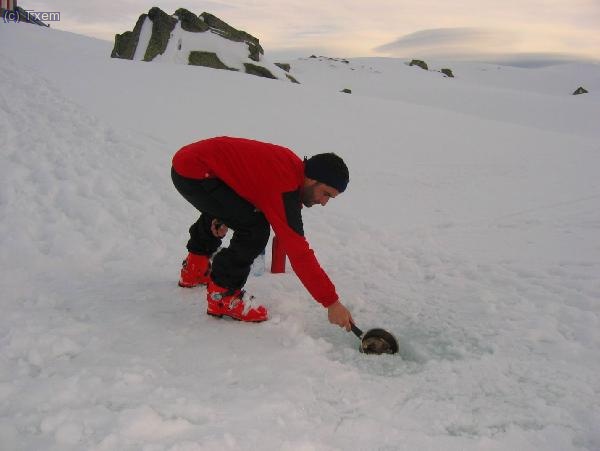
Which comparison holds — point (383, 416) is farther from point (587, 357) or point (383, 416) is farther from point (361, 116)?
point (361, 116)

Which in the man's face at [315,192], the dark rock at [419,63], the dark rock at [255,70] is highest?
the dark rock at [419,63]

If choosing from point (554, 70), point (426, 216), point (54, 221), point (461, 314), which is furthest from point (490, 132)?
point (554, 70)

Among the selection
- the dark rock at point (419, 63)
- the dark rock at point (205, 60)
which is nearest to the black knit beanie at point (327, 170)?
the dark rock at point (205, 60)

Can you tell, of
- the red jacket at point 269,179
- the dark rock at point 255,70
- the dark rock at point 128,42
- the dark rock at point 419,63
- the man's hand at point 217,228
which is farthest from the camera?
the dark rock at point 419,63

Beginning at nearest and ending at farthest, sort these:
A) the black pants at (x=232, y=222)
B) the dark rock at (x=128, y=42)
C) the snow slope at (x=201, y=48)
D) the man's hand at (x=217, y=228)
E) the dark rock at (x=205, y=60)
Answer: the black pants at (x=232, y=222)
the man's hand at (x=217, y=228)
the dark rock at (x=205, y=60)
the snow slope at (x=201, y=48)
the dark rock at (x=128, y=42)

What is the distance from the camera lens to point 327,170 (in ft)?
8.02

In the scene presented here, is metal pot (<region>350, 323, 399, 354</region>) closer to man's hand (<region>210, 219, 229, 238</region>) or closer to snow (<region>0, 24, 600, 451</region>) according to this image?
snow (<region>0, 24, 600, 451</region>)

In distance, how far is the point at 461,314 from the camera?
302 cm

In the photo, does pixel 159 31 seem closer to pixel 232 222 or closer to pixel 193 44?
pixel 193 44

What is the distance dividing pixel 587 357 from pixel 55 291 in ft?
9.52

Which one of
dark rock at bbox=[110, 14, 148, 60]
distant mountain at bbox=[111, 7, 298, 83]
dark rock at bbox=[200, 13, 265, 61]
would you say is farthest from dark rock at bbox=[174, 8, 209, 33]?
dark rock at bbox=[110, 14, 148, 60]

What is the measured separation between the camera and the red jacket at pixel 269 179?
2420 millimetres

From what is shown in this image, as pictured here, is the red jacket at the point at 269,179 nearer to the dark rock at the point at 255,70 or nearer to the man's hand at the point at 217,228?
the man's hand at the point at 217,228

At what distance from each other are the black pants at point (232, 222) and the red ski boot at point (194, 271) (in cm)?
44
